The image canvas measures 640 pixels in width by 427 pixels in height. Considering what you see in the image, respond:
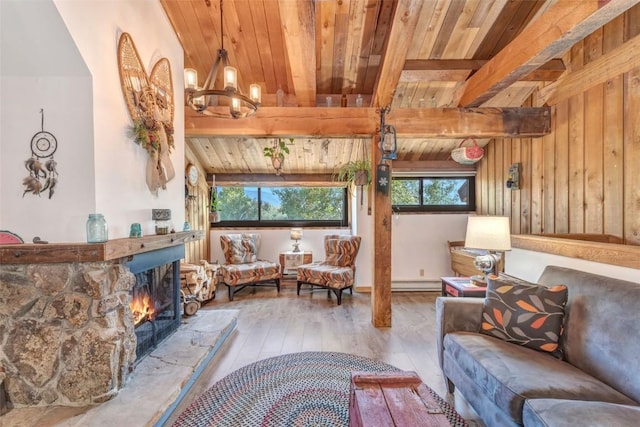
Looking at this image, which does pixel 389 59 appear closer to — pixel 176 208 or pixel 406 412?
pixel 176 208

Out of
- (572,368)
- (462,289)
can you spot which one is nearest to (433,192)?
(462,289)

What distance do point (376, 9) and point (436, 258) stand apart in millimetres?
3680

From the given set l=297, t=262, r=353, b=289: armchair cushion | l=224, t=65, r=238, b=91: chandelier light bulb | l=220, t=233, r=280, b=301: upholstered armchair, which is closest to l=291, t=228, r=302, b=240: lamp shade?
l=220, t=233, r=280, b=301: upholstered armchair

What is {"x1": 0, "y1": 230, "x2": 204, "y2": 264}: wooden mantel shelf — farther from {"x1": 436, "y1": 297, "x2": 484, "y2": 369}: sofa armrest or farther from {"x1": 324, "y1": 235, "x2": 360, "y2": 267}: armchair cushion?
{"x1": 324, "y1": 235, "x2": 360, "y2": 267}: armchair cushion

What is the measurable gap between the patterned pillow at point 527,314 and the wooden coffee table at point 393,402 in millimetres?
874

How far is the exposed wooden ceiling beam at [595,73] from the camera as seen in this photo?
249 cm

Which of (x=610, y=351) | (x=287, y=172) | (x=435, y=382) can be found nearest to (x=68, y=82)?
(x=435, y=382)

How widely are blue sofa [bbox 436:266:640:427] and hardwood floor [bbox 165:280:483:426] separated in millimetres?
443

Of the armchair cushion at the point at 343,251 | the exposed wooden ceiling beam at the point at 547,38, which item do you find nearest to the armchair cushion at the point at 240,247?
the armchair cushion at the point at 343,251

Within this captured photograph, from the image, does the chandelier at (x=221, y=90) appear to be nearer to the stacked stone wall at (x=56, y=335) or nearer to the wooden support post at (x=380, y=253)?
the stacked stone wall at (x=56, y=335)

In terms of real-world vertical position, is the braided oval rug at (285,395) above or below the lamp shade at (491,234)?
below

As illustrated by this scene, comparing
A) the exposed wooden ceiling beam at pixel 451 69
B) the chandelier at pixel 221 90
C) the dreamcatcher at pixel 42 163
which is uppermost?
the exposed wooden ceiling beam at pixel 451 69

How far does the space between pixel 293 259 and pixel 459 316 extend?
3.32 m

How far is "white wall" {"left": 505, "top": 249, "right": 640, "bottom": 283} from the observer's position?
75.8 inches
